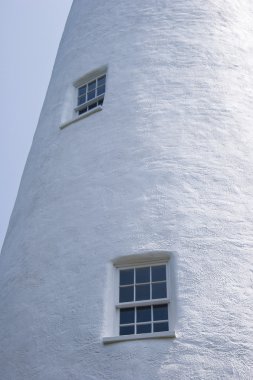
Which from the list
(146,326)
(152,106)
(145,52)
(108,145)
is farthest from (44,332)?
(145,52)

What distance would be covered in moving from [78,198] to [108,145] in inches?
53.7

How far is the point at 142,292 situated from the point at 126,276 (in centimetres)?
43

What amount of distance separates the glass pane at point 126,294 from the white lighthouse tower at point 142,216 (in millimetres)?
25

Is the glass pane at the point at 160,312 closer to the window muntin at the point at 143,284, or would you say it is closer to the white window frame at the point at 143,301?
the white window frame at the point at 143,301

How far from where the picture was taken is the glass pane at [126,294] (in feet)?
37.8

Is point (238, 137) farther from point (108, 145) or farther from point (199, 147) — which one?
point (108, 145)

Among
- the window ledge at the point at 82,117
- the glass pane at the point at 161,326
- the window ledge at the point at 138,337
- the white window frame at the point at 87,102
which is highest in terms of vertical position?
the white window frame at the point at 87,102

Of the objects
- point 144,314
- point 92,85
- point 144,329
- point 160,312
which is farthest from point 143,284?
point 92,85

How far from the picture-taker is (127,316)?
1134 cm

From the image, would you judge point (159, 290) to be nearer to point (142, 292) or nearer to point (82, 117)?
point (142, 292)

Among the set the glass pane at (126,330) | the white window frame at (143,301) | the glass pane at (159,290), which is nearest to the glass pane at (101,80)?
the white window frame at (143,301)

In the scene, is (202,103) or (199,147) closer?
(199,147)

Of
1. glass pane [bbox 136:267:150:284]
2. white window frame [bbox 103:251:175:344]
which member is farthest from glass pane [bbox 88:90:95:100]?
glass pane [bbox 136:267:150:284]

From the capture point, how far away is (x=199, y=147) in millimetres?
13023
